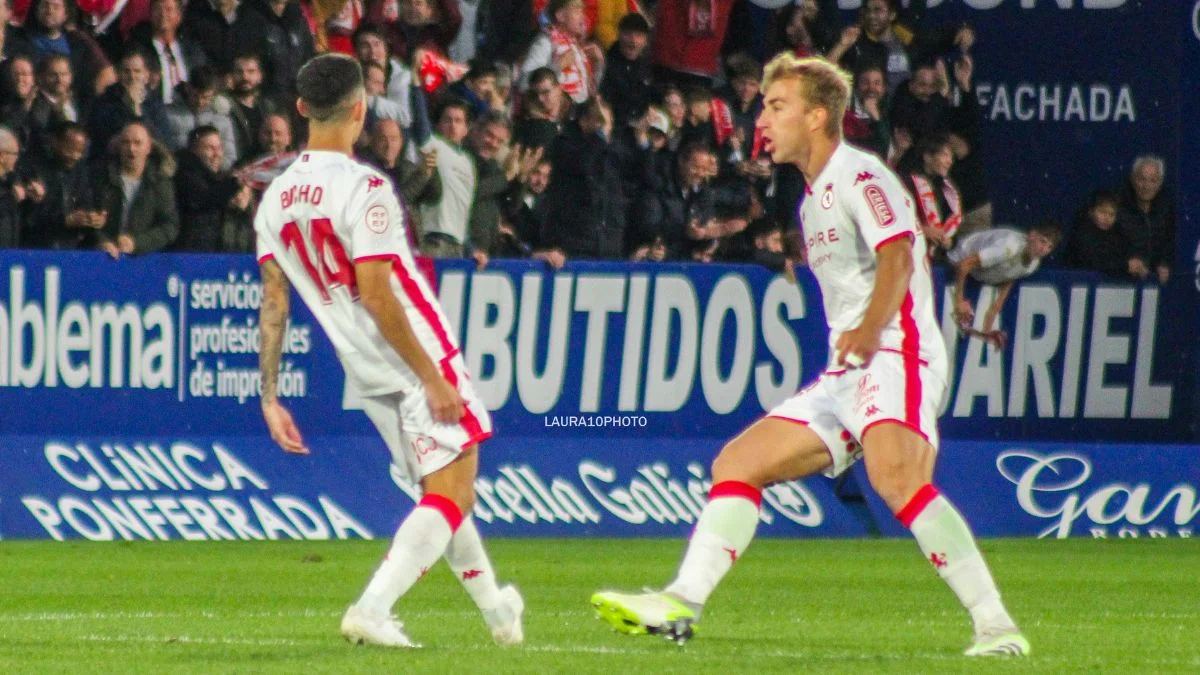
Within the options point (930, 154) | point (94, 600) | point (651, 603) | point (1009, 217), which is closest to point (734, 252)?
point (930, 154)

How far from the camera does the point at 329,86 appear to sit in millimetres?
6629

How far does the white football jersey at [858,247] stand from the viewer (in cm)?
671

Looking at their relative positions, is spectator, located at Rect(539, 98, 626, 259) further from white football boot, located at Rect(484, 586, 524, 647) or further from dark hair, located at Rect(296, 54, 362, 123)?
dark hair, located at Rect(296, 54, 362, 123)

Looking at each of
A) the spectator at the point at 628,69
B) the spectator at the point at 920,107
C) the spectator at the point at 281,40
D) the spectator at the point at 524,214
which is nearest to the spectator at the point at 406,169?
the spectator at the point at 524,214

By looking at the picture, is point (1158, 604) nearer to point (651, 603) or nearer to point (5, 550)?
point (651, 603)

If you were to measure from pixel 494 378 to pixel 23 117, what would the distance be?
3235mm

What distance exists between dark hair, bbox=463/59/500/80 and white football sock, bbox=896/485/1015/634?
8385mm

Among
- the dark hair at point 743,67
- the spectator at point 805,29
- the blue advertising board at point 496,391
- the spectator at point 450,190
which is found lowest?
the blue advertising board at point 496,391

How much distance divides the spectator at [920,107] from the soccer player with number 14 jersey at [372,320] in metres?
9.53

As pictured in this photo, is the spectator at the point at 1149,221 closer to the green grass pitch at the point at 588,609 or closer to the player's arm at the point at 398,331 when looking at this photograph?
the green grass pitch at the point at 588,609

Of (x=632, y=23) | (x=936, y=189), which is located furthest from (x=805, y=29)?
(x=936, y=189)

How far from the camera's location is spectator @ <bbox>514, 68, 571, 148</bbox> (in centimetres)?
1461

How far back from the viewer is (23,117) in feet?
43.8

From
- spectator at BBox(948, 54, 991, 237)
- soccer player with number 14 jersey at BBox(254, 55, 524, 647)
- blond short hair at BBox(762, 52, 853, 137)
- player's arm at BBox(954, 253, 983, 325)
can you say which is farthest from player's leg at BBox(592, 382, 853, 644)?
spectator at BBox(948, 54, 991, 237)
